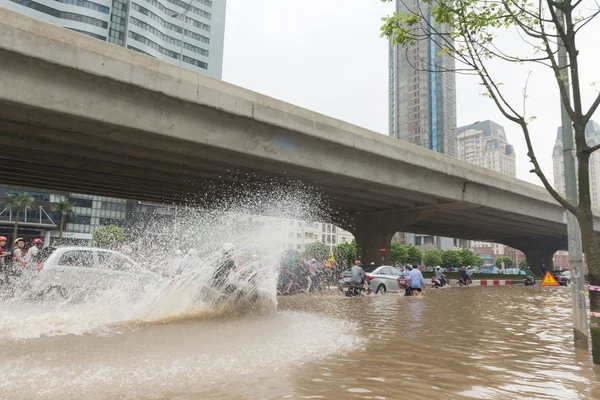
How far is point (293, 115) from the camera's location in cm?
1541

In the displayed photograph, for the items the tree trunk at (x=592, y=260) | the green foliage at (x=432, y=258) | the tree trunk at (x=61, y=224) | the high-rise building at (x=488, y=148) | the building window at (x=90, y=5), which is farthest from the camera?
the high-rise building at (x=488, y=148)

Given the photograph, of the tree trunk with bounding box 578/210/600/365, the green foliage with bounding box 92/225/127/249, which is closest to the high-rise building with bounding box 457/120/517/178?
the green foliage with bounding box 92/225/127/249

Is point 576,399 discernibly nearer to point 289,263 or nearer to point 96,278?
point 96,278

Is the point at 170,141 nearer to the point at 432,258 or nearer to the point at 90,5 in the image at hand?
the point at 90,5

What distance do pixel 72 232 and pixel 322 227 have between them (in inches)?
1894

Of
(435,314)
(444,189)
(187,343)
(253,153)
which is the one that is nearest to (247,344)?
(187,343)

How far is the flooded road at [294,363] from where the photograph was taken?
15.3ft

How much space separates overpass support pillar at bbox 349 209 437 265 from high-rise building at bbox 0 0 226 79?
1651 inches

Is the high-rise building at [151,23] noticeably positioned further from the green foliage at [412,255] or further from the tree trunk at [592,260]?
the tree trunk at [592,260]

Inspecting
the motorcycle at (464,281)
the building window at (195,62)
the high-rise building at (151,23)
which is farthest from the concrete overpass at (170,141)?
the building window at (195,62)

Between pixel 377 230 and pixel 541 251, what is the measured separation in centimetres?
3101

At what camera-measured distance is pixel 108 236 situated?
70.8 metres

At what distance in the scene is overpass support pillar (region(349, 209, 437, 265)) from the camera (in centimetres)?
2868

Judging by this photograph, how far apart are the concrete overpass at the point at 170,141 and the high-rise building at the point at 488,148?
142m
